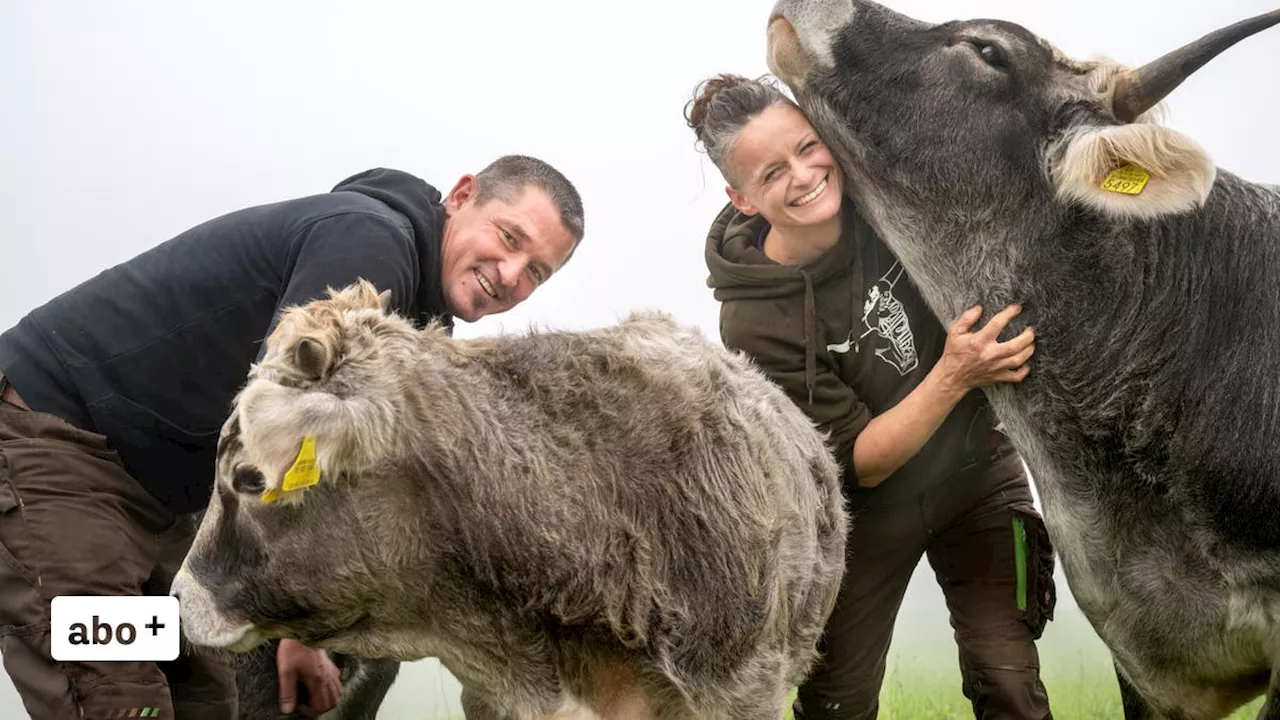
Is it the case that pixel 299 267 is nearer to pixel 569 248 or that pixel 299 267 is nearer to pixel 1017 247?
pixel 569 248

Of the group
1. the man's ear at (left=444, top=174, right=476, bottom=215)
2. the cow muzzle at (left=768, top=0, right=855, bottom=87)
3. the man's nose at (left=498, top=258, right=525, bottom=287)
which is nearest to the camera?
the cow muzzle at (left=768, top=0, right=855, bottom=87)

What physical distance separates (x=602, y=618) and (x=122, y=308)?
171 centimetres

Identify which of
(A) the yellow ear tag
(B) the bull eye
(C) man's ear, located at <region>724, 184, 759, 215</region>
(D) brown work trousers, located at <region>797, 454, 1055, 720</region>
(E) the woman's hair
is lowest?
(D) brown work trousers, located at <region>797, 454, 1055, 720</region>

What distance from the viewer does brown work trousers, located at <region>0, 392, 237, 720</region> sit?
296cm

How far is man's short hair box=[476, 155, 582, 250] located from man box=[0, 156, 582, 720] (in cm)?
11

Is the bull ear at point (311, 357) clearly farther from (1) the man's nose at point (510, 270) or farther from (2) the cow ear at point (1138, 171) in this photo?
(2) the cow ear at point (1138, 171)

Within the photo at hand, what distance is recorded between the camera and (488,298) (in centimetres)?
370

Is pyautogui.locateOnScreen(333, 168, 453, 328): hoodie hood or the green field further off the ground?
pyautogui.locateOnScreen(333, 168, 453, 328): hoodie hood

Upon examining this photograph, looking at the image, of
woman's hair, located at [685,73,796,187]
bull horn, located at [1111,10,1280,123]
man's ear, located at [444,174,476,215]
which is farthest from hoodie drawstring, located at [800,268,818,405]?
man's ear, located at [444,174,476,215]

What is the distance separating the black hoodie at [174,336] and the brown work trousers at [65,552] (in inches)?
3.1

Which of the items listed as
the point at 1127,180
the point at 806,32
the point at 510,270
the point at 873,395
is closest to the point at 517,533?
the point at 510,270

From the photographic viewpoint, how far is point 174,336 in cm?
327

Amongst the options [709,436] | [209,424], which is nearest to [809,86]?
[709,436]

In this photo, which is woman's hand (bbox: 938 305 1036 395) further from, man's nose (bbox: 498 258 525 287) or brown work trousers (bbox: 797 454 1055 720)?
man's nose (bbox: 498 258 525 287)
